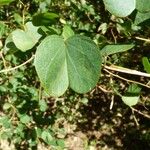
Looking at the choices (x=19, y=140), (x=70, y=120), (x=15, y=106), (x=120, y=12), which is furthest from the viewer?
(x=70, y=120)

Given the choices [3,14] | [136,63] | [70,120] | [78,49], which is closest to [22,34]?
[78,49]

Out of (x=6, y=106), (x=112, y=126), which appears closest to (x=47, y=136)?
(x=6, y=106)

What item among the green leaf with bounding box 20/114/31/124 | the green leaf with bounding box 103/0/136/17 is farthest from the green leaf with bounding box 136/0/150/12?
the green leaf with bounding box 20/114/31/124

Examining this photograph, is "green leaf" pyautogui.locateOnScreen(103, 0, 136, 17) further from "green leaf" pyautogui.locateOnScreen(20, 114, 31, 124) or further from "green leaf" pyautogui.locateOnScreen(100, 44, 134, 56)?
"green leaf" pyautogui.locateOnScreen(20, 114, 31, 124)

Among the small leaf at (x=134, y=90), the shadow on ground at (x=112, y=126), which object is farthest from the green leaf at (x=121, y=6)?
the shadow on ground at (x=112, y=126)

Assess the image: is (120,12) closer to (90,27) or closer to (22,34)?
(22,34)

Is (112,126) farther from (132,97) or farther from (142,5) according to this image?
(142,5)

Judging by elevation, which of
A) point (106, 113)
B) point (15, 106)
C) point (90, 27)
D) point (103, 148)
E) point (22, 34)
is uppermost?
point (22, 34)
